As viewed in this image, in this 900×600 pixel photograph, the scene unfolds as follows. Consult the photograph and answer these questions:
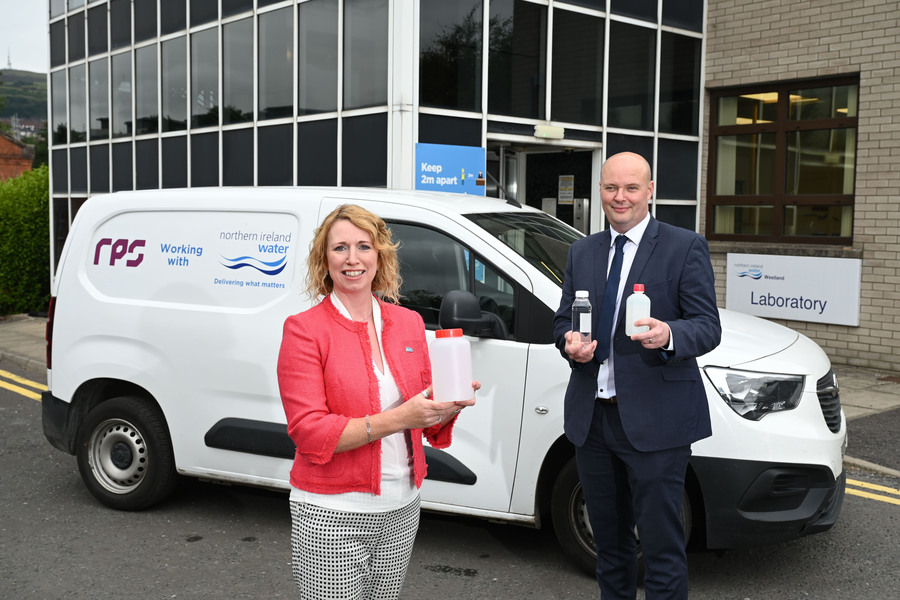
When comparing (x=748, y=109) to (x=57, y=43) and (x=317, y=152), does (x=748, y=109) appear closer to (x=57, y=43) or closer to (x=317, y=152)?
(x=317, y=152)

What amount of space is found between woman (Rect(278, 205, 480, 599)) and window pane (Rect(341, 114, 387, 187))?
916 centimetres

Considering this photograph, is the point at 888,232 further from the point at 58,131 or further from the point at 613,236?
the point at 58,131

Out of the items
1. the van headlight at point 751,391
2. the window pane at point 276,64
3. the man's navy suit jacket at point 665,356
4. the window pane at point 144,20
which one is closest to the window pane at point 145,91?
the window pane at point 144,20

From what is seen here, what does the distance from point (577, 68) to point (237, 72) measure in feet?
17.6

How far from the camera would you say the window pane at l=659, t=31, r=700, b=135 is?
13711 mm

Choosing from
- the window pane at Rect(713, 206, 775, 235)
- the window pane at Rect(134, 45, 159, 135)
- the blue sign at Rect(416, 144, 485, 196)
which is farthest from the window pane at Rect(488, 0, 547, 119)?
the window pane at Rect(134, 45, 159, 135)

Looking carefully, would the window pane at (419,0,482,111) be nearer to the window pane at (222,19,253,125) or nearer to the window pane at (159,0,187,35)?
the window pane at (222,19,253,125)

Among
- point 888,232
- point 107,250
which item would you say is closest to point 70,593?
point 107,250

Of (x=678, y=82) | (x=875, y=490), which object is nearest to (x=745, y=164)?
(x=678, y=82)

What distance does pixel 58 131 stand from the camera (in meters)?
19.9

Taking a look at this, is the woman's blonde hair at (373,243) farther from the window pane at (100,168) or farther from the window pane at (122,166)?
the window pane at (100,168)

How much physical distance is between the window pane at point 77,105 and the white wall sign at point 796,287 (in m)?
13.3

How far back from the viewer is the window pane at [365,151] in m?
11.8

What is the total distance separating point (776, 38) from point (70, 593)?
11.6m
